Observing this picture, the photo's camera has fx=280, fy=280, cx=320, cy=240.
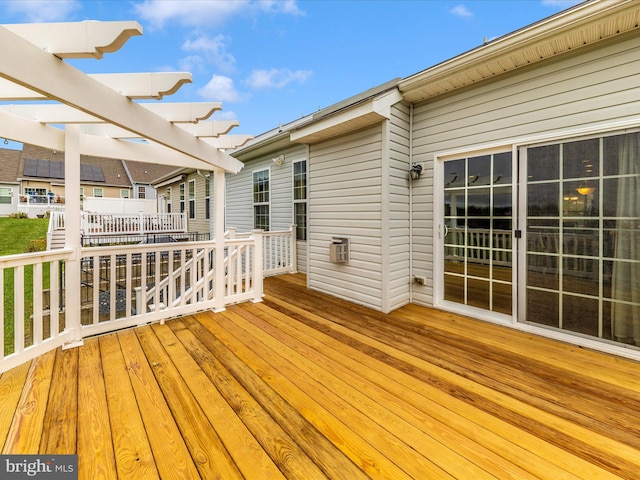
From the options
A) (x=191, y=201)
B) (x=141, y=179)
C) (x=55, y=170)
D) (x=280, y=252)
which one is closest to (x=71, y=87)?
(x=280, y=252)

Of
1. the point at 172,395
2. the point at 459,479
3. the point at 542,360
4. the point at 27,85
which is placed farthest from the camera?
the point at 542,360

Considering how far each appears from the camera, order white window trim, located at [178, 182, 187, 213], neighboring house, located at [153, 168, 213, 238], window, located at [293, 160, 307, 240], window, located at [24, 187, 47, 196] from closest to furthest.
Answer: window, located at [293, 160, 307, 240] → neighboring house, located at [153, 168, 213, 238] → white window trim, located at [178, 182, 187, 213] → window, located at [24, 187, 47, 196]

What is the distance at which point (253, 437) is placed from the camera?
163 centimetres

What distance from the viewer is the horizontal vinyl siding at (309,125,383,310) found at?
155 inches

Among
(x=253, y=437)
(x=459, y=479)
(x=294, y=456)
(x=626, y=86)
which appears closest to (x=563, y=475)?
(x=459, y=479)

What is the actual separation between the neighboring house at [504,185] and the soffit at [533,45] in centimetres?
1

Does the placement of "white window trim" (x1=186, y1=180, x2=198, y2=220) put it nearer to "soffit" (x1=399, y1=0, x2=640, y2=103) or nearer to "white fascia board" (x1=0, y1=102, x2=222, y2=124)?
"white fascia board" (x1=0, y1=102, x2=222, y2=124)

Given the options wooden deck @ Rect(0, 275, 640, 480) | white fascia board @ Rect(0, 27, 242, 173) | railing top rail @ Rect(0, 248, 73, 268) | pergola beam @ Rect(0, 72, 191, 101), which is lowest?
wooden deck @ Rect(0, 275, 640, 480)

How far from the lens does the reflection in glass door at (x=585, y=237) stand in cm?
256

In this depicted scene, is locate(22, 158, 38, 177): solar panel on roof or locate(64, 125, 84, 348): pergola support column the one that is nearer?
locate(64, 125, 84, 348): pergola support column

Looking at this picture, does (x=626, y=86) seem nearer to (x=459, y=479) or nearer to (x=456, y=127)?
(x=456, y=127)

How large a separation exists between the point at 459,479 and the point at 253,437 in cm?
110

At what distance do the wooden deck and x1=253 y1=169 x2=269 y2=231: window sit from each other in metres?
4.83

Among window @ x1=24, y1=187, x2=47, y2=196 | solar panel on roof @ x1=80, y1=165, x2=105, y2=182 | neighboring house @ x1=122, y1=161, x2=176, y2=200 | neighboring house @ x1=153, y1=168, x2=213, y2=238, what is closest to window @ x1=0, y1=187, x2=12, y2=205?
window @ x1=24, y1=187, x2=47, y2=196
